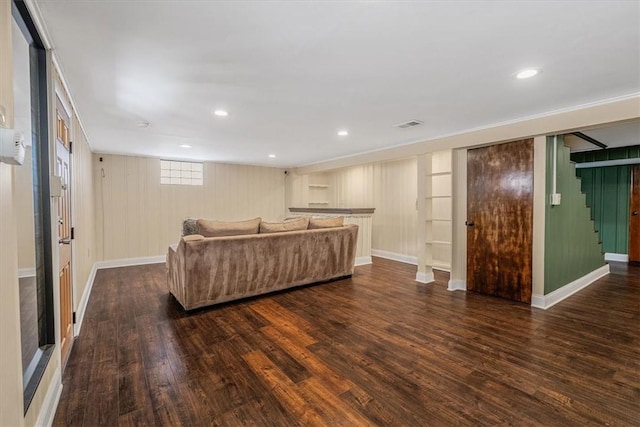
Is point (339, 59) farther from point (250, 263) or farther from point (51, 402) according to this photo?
point (51, 402)

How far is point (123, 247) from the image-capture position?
225 inches

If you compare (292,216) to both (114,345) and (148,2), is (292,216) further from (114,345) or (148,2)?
(148,2)

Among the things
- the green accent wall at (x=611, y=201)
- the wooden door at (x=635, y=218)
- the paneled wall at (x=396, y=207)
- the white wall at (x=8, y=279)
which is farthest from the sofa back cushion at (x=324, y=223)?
the wooden door at (x=635, y=218)

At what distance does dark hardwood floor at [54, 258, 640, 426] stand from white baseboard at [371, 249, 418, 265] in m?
2.28

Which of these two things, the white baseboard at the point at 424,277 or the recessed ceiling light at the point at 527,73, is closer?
the recessed ceiling light at the point at 527,73

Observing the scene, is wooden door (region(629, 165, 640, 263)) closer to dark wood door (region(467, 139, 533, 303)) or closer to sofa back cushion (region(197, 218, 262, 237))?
dark wood door (region(467, 139, 533, 303))

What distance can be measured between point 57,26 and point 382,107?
2557 millimetres

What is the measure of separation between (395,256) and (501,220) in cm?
288

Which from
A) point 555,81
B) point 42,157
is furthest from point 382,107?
point 42,157

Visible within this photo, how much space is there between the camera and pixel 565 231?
12.5ft

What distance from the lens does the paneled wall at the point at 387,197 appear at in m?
6.17

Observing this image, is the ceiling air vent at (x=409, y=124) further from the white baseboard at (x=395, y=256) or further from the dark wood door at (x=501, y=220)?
the white baseboard at (x=395, y=256)

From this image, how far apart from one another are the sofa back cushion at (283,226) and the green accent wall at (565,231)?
3078 millimetres

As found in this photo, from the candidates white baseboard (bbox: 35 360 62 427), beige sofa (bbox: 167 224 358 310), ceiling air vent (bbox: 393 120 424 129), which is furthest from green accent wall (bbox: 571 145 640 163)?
white baseboard (bbox: 35 360 62 427)
